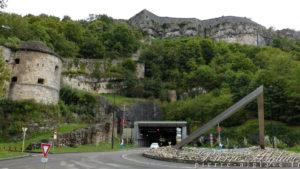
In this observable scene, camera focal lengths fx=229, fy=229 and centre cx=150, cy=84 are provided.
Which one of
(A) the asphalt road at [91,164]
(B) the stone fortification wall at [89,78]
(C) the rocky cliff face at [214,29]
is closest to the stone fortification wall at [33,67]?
(B) the stone fortification wall at [89,78]

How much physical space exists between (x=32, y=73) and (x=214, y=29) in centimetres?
9007

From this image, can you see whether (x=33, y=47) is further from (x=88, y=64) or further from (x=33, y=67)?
(x=88, y=64)

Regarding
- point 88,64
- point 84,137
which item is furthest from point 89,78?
point 84,137

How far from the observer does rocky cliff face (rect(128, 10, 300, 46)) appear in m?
98.8

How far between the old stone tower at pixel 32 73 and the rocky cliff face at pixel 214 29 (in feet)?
216

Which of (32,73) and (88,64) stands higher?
(88,64)

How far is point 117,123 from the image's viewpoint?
44156 mm

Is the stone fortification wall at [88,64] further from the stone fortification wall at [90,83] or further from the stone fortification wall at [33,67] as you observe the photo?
the stone fortification wall at [33,67]

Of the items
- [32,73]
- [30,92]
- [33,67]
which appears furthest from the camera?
[33,67]

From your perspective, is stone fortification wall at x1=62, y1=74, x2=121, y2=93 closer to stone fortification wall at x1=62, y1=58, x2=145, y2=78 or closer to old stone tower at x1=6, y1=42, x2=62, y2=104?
stone fortification wall at x1=62, y1=58, x2=145, y2=78

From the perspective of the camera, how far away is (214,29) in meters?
107

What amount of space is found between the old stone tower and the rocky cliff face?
65.9m

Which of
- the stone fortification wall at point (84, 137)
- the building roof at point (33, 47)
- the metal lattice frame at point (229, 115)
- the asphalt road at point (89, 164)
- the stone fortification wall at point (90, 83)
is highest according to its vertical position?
the building roof at point (33, 47)

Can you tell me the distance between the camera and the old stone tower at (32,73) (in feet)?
109
